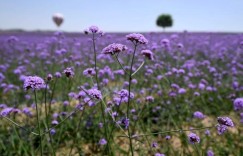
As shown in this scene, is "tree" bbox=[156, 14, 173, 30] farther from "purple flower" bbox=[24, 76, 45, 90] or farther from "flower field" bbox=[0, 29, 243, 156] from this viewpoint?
"purple flower" bbox=[24, 76, 45, 90]

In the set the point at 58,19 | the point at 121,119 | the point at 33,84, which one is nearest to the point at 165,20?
the point at 58,19

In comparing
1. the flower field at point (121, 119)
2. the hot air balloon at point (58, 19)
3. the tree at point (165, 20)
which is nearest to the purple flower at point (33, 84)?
the flower field at point (121, 119)

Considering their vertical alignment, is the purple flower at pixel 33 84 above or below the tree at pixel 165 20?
above

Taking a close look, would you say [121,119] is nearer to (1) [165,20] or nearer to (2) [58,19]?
(2) [58,19]

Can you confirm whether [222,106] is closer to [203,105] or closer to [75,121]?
[203,105]

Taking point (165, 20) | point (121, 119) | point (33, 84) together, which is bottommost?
point (165, 20)

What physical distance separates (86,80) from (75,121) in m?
2.67

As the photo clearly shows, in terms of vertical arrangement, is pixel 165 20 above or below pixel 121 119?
below

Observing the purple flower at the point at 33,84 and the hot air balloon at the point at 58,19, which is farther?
the hot air balloon at the point at 58,19

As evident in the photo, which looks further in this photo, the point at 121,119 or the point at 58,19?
the point at 58,19

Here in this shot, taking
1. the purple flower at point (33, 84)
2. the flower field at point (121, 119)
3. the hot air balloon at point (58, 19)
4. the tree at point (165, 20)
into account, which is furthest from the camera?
the tree at point (165, 20)

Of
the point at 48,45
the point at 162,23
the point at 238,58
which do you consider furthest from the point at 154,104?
the point at 162,23

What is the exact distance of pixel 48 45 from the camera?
14.2 meters

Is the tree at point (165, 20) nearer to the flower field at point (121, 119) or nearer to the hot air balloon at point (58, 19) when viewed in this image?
the hot air balloon at point (58, 19)
